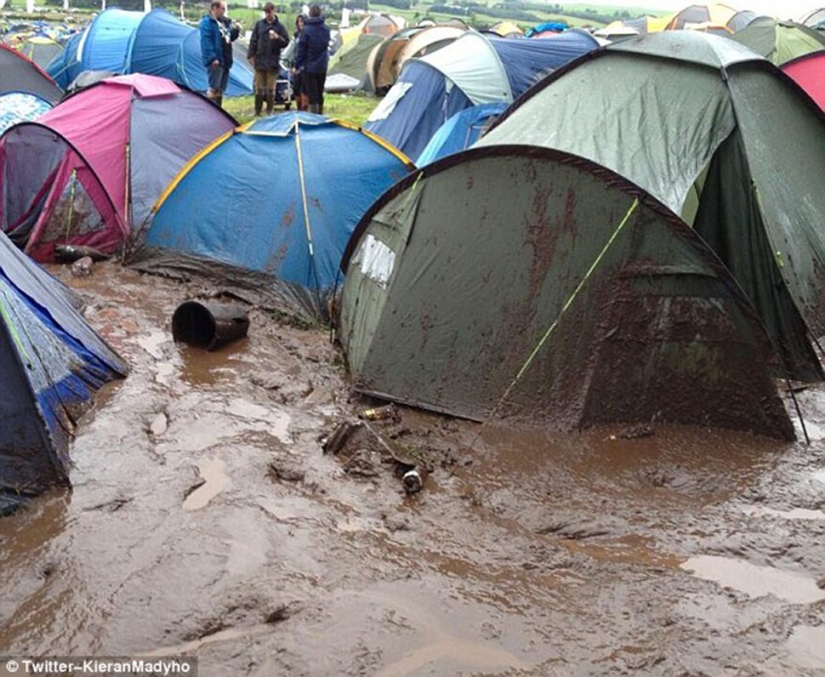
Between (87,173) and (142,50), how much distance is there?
11.8 m

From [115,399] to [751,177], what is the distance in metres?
5.13

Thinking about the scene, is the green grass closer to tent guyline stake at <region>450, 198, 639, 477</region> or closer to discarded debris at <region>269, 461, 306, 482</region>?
tent guyline stake at <region>450, 198, 639, 477</region>

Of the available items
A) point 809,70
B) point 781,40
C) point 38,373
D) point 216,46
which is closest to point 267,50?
point 216,46

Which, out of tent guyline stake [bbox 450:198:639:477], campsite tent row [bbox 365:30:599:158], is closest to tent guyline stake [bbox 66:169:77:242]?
campsite tent row [bbox 365:30:599:158]

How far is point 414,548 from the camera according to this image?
4859 mm

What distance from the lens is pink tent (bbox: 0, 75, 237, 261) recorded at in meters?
9.72

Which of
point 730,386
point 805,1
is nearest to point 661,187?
point 730,386

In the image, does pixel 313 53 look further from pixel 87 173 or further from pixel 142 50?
pixel 142 50

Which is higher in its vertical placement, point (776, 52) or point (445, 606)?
point (776, 52)

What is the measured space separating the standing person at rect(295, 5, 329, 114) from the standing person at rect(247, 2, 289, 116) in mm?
557

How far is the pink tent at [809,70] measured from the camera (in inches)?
553

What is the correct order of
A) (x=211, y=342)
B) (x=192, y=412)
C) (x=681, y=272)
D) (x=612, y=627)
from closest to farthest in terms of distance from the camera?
(x=612, y=627) < (x=681, y=272) < (x=192, y=412) < (x=211, y=342)

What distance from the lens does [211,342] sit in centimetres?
757

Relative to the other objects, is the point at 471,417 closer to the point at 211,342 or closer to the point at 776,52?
the point at 211,342
